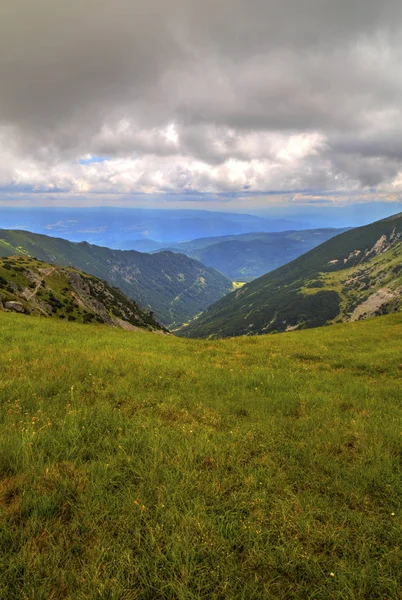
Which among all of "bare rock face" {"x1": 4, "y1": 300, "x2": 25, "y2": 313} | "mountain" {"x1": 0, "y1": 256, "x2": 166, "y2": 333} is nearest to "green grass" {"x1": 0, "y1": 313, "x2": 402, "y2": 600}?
"bare rock face" {"x1": 4, "y1": 300, "x2": 25, "y2": 313}

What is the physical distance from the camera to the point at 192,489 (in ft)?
17.5

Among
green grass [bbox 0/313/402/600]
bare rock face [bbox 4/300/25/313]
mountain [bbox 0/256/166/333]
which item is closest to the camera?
green grass [bbox 0/313/402/600]

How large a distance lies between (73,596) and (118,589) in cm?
53

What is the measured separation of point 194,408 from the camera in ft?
29.1

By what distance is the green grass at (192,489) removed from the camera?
12.6ft

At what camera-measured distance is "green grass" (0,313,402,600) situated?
3.83 m

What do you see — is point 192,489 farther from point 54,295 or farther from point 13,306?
point 54,295

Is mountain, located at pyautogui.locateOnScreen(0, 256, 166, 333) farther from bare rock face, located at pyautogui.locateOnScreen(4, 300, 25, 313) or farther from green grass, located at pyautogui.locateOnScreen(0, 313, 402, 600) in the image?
green grass, located at pyautogui.locateOnScreen(0, 313, 402, 600)

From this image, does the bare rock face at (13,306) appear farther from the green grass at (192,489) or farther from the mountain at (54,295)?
the green grass at (192,489)

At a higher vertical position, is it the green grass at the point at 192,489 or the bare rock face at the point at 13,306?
the green grass at the point at 192,489

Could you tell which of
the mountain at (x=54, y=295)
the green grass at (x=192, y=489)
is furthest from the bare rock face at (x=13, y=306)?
the green grass at (x=192, y=489)

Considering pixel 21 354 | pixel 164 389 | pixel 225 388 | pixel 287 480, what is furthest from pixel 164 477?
pixel 21 354

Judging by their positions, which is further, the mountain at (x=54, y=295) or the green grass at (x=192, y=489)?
the mountain at (x=54, y=295)

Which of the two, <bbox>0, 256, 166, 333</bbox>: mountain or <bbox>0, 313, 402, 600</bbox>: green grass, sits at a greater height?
<bbox>0, 313, 402, 600</bbox>: green grass
